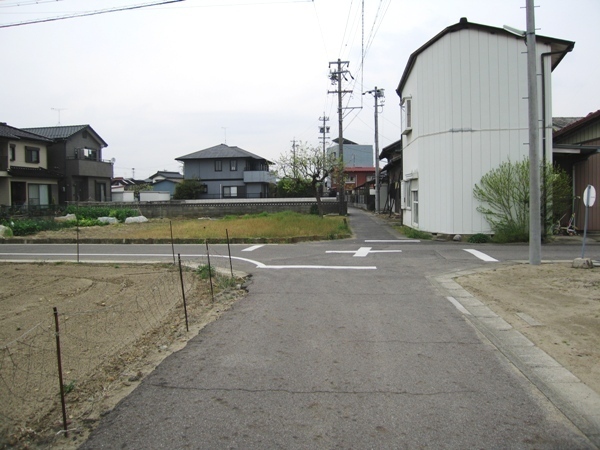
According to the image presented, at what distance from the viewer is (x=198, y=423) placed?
4027mm

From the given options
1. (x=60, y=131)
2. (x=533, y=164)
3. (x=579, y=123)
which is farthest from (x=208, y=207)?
(x=533, y=164)

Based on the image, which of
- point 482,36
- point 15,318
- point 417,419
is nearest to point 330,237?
point 482,36

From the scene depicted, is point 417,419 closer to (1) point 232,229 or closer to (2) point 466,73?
(2) point 466,73

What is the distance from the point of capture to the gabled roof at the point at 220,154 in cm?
4859

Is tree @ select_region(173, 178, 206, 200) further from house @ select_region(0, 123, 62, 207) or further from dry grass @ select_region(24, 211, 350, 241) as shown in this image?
dry grass @ select_region(24, 211, 350, 241)

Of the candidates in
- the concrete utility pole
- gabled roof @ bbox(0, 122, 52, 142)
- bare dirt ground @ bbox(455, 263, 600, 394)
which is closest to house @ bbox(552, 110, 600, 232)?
the concrete utility pole

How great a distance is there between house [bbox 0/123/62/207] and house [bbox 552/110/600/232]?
28950 millimetres

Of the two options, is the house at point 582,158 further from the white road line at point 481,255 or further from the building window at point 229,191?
the building window at point 229,191

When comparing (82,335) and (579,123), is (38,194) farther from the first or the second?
(579,123)

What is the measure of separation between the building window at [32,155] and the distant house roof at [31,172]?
0.52m

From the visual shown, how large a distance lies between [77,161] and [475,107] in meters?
30.5

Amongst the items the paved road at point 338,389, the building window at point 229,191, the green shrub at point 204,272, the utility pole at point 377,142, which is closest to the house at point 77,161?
the building window at point 229,191

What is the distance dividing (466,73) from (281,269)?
9.86 m

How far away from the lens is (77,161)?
125 feet
